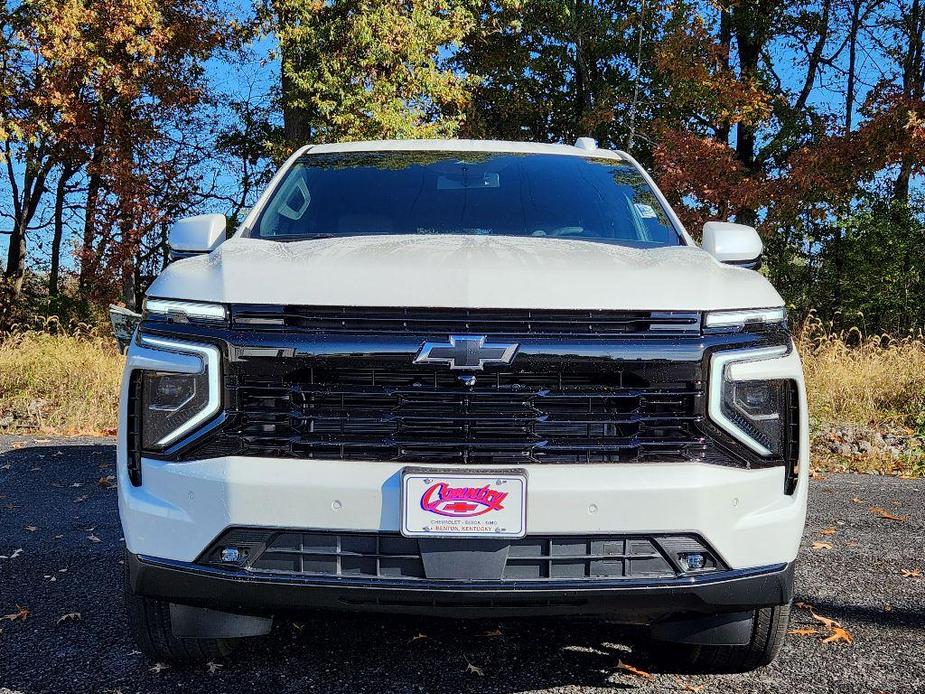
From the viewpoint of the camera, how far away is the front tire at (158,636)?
8.43 ft

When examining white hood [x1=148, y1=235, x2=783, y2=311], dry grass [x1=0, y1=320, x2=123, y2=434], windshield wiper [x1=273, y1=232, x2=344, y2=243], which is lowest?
dry grass [x1=0, y1=320, x2=123, y2=434]

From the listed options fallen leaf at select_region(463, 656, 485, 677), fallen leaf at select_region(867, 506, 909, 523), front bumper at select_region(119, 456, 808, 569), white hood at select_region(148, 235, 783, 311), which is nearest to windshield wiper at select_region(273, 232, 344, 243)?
white hood at select_region(148, 235, 783, 311)

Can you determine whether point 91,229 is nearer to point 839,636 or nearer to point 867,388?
point 867,388

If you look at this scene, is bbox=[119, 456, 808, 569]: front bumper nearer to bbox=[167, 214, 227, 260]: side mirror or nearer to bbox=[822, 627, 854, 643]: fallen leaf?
bbox=[167, 214, 227, 260]: side mirror

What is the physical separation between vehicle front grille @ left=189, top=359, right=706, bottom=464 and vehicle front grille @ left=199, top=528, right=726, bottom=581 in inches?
8.6

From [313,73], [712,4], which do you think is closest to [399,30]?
[313,73]

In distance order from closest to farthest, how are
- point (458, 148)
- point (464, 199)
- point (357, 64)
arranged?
point (464, 199), point (458, 148), point (357, 64)

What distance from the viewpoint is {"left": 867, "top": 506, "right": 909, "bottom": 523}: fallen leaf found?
5.18 metres

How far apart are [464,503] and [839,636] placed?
1912 millimetres

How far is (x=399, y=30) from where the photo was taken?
13.7 meters

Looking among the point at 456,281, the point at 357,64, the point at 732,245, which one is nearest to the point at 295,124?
the point at 357,64

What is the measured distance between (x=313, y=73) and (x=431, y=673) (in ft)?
41.1

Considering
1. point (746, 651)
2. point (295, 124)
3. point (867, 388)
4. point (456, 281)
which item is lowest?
point (867, 388)

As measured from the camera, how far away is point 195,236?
3051mm
